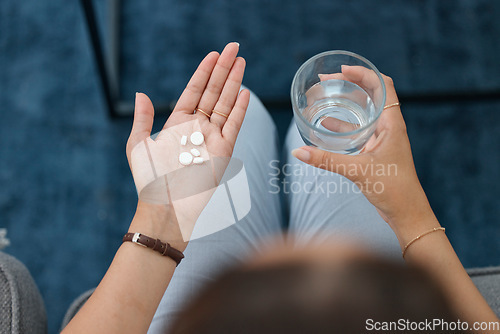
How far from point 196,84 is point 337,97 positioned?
0.79 feet

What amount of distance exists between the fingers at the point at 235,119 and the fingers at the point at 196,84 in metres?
0.07

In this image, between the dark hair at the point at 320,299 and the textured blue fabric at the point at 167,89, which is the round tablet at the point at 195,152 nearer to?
the dark hair at the point at 320,299

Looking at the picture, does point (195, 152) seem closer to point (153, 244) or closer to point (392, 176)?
point (153, 244)

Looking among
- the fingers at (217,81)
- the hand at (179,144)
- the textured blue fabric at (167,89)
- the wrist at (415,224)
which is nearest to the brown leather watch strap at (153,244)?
the hand at (179,144)

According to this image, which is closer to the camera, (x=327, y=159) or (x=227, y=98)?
(x=327, y=159)

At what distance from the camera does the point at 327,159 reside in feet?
2.01

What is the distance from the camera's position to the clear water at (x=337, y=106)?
0.68m

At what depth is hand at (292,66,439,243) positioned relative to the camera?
25.3 inches

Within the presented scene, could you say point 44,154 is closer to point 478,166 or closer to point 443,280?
point 443,280

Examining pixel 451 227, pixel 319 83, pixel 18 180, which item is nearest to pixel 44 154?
pixel 18 180

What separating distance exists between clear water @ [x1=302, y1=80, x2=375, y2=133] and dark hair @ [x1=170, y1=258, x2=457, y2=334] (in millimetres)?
277

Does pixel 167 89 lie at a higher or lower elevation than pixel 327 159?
higher

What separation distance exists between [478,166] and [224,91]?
84 cm

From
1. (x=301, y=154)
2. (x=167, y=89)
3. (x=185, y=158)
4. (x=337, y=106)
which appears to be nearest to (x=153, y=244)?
(x=185, y=158)
